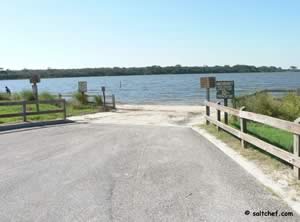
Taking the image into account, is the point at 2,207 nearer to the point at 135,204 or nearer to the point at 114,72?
the point at 135,204

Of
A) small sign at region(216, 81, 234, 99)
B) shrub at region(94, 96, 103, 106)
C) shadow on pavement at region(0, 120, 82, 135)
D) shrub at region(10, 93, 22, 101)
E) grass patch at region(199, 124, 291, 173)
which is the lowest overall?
shadow on pavement at region(0, 120, 82, 135)

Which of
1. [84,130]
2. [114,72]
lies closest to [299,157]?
[84,130]

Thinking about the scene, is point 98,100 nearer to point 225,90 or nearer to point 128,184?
point 225,90

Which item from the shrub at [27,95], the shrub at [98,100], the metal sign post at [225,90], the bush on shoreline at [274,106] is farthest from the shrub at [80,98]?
the metal sign post at [225,90]

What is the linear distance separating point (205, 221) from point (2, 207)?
9.13 feet

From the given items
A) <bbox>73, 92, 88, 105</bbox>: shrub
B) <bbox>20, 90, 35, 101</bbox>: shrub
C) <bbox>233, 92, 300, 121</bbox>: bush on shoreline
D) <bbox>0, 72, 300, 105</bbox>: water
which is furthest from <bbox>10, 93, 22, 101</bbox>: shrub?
<bbox>233, 92, 300, 121</bbox>: bush on shoreline

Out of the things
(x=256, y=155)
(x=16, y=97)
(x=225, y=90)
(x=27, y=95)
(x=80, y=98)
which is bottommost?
(x=256, y=155)

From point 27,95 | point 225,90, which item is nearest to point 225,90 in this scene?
point 225,90

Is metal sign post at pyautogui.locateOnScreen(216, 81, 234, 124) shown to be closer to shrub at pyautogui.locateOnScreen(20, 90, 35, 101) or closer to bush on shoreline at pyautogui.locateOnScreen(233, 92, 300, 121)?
bush on shoreline at pyautogui.locateOnScreen(233, 92, 300, 121)

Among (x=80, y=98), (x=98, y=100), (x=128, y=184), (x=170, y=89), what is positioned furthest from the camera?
(x=170, y=89)

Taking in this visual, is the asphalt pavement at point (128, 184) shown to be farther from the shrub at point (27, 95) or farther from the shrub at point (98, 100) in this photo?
the shrub at point (27, 95)

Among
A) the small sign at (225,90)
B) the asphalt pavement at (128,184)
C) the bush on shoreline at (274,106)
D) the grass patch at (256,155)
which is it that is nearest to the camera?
the asphalt pavement at (128,184)

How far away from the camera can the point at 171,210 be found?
16.3ft

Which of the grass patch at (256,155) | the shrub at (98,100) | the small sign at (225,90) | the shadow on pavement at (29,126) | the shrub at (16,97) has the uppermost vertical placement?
the small sign at (225,90)
